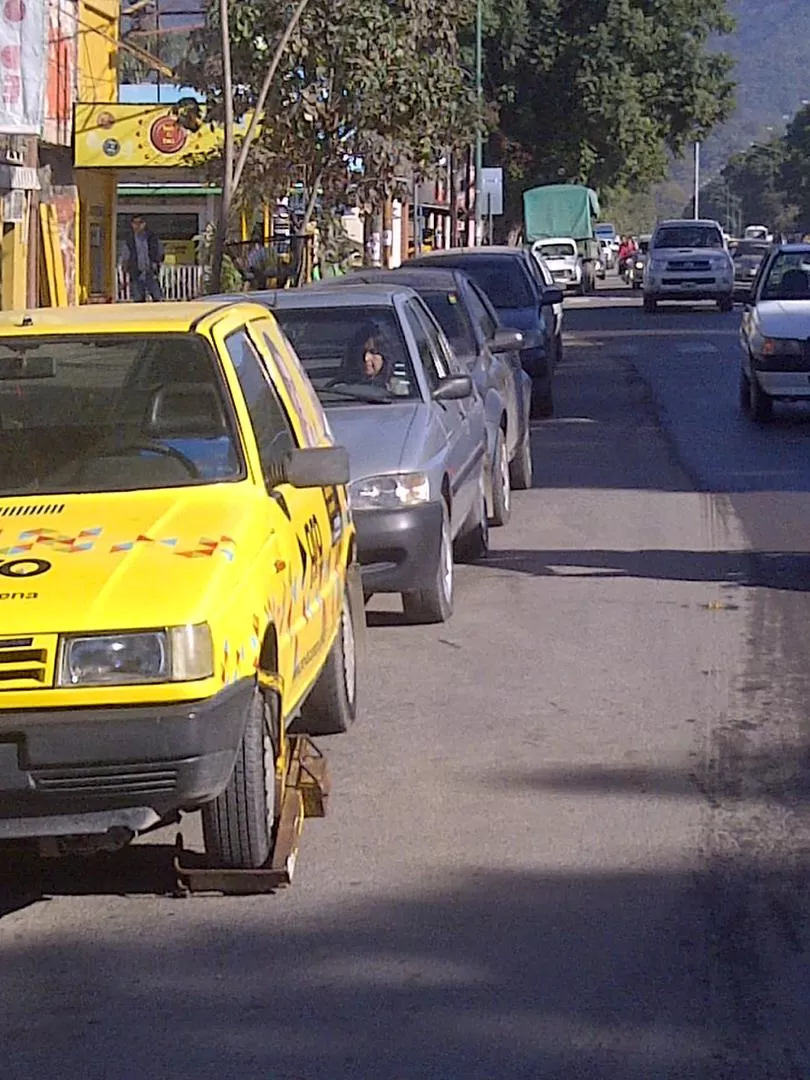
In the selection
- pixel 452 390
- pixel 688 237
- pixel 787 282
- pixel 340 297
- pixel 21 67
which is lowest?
pixel 452 390

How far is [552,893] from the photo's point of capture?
20.0ft

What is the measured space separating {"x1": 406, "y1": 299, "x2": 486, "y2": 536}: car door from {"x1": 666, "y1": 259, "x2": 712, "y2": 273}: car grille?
31664 millimetres

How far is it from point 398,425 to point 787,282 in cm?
1091

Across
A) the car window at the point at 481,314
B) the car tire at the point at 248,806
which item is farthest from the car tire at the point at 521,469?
the car tire at the point at 248,806

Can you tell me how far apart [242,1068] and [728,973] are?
1386 mm

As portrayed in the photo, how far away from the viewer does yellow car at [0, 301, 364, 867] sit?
537 cm

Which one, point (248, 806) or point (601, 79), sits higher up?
point (601, 79)

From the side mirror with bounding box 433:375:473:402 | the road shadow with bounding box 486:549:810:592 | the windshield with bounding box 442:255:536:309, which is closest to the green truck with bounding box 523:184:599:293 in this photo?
the windshield with bounding box 442:255:536:309

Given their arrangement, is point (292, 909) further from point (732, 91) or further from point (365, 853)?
point (732, 91)

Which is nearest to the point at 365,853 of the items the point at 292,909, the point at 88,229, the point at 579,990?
the point at 292,909

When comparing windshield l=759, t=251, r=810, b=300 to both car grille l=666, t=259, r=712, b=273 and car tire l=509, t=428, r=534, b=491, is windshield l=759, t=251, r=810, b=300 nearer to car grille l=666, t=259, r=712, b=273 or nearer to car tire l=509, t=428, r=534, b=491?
car tire l=509, t=428, r=534, b=491

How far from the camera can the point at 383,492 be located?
31.2 ft

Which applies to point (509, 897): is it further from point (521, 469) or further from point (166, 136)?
point (166, 136)

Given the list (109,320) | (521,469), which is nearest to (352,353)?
(109,320)
